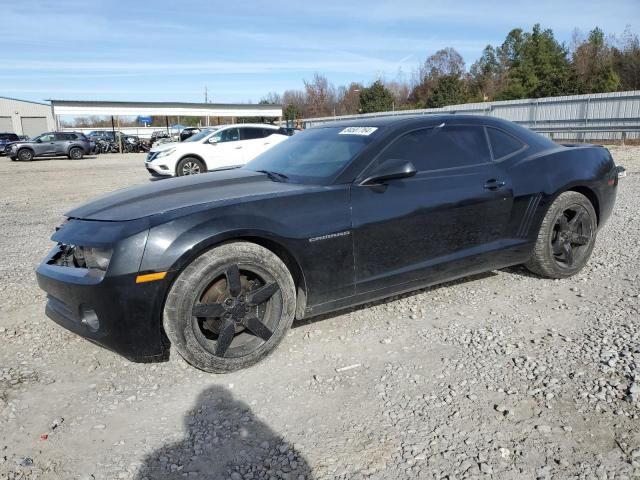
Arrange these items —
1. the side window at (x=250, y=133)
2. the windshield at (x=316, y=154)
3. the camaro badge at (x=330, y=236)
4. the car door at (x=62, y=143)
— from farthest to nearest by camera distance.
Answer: the car door at (x=62, y=143) → the side window at (x=250, y=133) → the windshield at (x=316, y=154) → the camaro badge at (x=330, y=236)

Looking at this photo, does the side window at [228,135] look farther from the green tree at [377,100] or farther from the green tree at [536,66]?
the green tree at [377,100]

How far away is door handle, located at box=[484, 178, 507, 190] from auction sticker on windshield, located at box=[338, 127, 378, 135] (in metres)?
0.99

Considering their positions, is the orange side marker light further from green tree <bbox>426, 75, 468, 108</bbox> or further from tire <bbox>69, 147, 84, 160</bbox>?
green tree <bbox>426, 75, 468, 108</bbox>

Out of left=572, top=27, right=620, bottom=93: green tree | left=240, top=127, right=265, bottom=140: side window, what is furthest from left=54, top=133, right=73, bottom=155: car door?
left=572, top=27, right=620, bottom=93: green tree

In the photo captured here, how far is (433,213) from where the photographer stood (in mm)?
3656

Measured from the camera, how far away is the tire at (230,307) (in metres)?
2.89

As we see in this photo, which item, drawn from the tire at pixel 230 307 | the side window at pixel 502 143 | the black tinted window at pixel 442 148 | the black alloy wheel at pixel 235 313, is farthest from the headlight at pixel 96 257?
the side window at pixel 502 143

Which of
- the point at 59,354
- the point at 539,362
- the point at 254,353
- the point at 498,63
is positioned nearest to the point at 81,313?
the point at 59,354

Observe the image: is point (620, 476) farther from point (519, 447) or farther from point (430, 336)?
point (430, 336)

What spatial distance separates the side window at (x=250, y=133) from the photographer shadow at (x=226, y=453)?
503 inches

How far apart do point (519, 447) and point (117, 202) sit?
278cm

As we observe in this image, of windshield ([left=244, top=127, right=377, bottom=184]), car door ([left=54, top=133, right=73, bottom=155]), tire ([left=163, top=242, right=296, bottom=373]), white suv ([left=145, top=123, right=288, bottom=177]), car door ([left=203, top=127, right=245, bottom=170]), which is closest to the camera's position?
tire ([left=163, top=242, right=296, bottom=373])

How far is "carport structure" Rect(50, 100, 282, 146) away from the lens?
35594 millimetres

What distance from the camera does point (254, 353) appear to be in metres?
3.14
